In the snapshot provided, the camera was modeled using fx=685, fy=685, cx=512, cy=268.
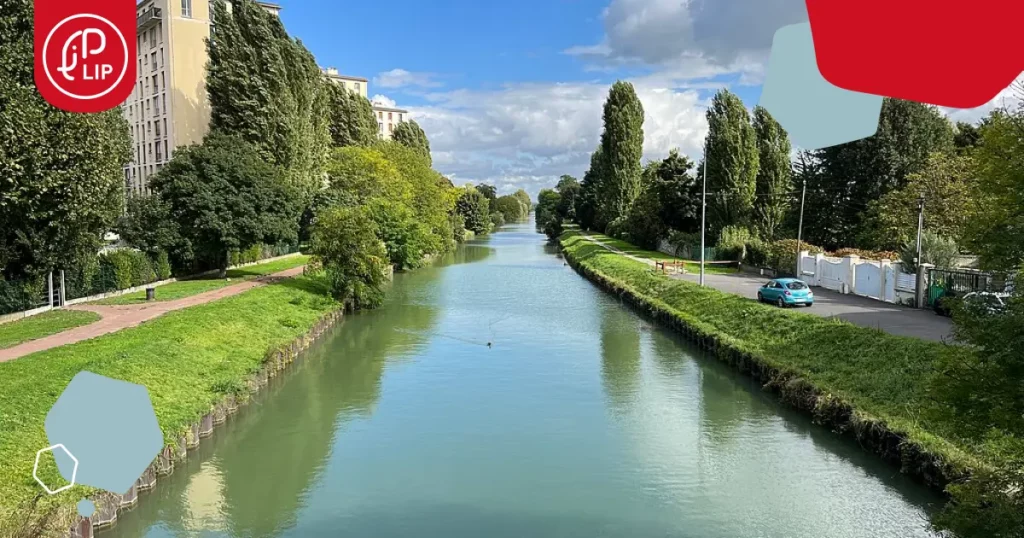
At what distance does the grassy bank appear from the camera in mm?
9719

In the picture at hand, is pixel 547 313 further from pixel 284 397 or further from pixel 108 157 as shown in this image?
pixel 108 157

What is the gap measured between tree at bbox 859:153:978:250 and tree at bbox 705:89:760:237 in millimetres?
10325

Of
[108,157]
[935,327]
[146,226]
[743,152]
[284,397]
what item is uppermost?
[743,152]

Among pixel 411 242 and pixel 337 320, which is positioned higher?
pixel 411 242

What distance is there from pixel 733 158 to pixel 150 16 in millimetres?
39993

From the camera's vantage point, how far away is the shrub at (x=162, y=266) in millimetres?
28578

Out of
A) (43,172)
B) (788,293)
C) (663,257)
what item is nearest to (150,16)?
(43,172)

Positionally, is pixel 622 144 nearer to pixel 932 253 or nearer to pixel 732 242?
pixel 732 242

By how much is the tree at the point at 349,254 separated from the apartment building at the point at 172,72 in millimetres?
24491

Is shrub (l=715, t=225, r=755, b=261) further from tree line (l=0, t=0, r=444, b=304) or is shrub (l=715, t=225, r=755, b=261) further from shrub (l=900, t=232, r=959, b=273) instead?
tree line (l=0, t=0, r=444, b=304)

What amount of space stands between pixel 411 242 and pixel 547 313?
16.9m

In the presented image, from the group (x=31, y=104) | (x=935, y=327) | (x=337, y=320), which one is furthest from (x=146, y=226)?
(x=935, y=327)

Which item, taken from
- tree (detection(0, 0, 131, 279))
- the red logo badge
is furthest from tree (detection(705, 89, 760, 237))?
the red logo badge

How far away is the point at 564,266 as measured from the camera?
5275 centimetres
